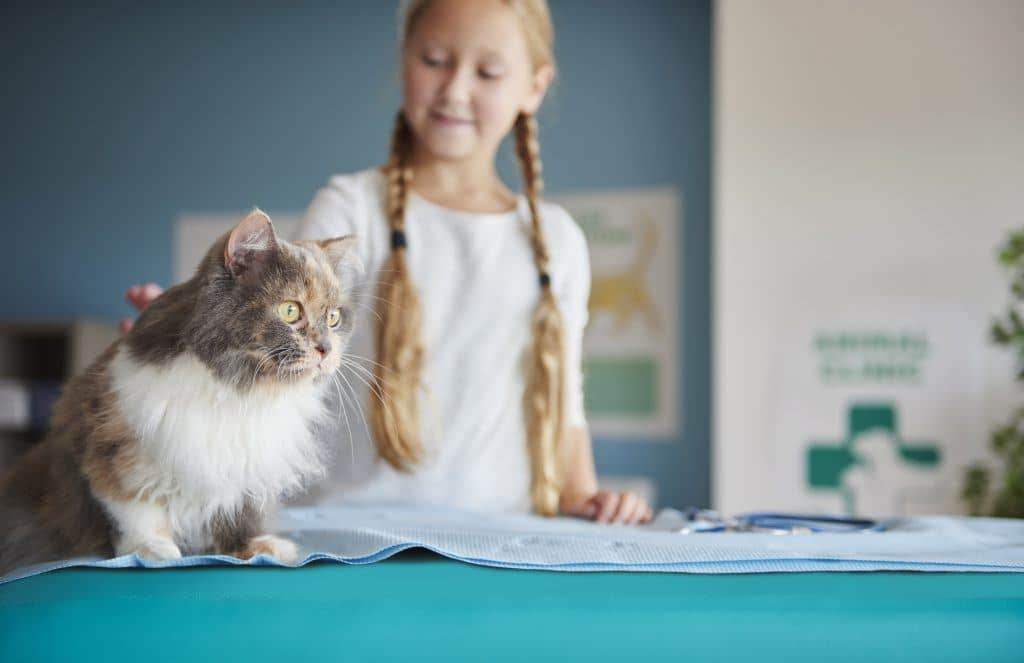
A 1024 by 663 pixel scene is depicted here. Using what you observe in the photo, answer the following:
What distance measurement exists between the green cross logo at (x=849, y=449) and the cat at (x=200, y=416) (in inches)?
89.9

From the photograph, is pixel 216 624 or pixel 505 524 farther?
pixel 505 524

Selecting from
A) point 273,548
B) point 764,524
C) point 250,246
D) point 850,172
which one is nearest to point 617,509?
point 764,524

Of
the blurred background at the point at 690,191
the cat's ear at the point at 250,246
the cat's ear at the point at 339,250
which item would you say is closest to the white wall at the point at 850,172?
the blurred background at the point at 690,191

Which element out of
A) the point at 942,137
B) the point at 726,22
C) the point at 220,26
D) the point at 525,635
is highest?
the point at 220,26

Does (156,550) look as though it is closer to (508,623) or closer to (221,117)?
(508,623)

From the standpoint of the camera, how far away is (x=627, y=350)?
10.8 feet

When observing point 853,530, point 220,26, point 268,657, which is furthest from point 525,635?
point 220,26

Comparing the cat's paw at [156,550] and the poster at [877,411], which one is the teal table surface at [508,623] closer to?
the cat's paw at [156,550]

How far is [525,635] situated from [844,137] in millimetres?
2535

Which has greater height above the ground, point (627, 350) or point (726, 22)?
point (726, 22)

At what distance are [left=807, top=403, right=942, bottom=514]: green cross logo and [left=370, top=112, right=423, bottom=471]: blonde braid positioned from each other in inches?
72.9

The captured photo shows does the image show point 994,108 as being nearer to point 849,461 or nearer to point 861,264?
point 861,264

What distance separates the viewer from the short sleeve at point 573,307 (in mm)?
1319

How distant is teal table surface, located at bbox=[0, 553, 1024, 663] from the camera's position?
560 mm
